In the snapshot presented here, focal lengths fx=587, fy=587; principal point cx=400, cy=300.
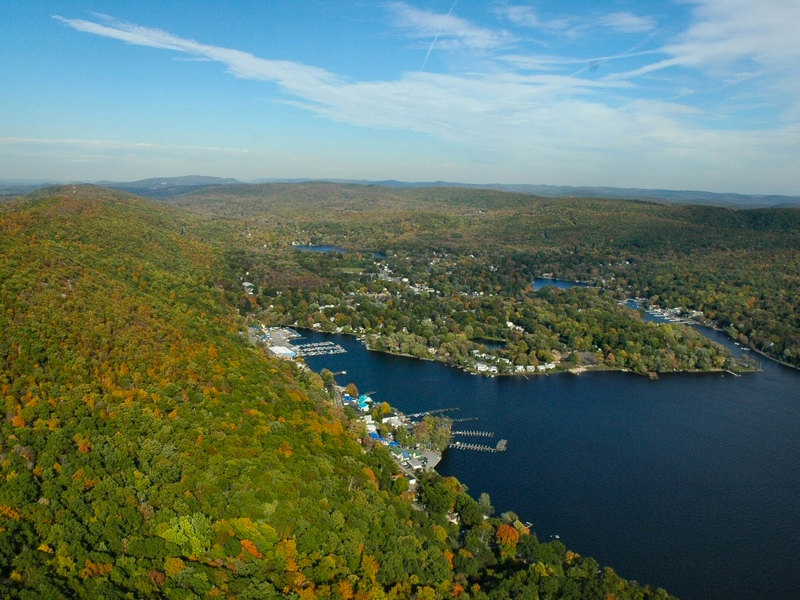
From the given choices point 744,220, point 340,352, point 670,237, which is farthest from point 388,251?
point 744,220

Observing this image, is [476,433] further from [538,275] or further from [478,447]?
[538,275]

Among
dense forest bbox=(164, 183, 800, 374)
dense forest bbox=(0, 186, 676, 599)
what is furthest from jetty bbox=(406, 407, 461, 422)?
dense forest bbox=(164, 183, 800, 374)

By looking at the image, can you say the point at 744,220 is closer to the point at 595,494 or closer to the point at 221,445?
the point at 595,494

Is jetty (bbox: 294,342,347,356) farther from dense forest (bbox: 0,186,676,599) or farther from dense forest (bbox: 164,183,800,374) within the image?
dense forest (bbox: 0,186,676,599)

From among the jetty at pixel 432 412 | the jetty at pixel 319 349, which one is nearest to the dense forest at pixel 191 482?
the jetty at pixel 432 412

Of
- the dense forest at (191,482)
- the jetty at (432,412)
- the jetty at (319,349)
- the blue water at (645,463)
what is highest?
the dense forest at (191,482)

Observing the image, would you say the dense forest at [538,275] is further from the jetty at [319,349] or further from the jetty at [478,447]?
the jetty at [478,447]
